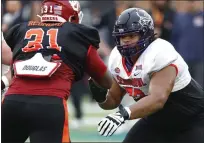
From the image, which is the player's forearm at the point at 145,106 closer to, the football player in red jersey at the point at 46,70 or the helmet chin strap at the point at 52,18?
the football player in red jersey at the point at 46,70

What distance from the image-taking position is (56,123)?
4680 millimetres

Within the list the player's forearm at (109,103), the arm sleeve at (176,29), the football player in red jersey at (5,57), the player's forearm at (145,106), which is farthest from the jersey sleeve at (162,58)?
the arm sleeve at (176,29)

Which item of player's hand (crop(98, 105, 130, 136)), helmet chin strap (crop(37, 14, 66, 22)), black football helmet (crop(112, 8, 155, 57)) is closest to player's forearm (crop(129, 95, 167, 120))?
player's hand (crop(98, 105, 130, 136))

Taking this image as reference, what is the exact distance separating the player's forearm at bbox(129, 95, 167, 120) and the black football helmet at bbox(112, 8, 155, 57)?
1.34 feet

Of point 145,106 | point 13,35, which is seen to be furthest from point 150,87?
point 13,35

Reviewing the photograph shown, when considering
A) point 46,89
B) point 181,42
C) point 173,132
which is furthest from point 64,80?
point 181,42

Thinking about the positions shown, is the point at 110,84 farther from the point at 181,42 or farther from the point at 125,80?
the point at 181,42

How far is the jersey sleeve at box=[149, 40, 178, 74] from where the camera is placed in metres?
4.73

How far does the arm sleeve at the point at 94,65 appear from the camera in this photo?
16.3ft

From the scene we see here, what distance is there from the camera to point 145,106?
15.0ft

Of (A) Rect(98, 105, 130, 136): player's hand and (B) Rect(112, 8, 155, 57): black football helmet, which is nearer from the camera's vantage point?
(A) Rect(98, 105, 130, 136): player's hand

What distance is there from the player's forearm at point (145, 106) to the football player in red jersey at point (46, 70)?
19.8 inches

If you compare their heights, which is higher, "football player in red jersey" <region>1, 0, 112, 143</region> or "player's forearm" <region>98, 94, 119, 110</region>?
"football player in red jersey" <region>1, 0, 112, 143</region>

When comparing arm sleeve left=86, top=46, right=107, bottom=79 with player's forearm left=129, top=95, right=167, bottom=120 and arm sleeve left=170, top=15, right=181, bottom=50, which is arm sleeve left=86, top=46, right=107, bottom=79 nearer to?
player's forearm left=129, top=95, right=167, bottom=120
